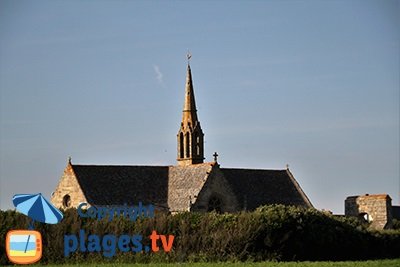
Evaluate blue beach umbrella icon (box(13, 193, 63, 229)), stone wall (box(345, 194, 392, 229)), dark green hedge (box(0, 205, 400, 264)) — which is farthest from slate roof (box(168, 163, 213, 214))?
blue beach umbrella icon (box(13, 193, 63, 229))

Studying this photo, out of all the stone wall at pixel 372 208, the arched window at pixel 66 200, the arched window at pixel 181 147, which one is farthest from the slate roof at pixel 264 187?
the arched window at pixel 66 200

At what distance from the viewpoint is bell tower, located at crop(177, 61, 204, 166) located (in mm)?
63688

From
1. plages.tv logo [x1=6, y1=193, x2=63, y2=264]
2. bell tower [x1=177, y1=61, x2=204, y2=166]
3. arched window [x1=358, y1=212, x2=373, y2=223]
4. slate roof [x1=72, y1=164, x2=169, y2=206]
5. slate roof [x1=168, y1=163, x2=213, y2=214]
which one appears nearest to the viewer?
plages.tv logo [x1=6, y1=193, x2=63, y2=264]

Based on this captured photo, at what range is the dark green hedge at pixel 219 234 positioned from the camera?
30875mm

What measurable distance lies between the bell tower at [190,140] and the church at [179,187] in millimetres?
1335

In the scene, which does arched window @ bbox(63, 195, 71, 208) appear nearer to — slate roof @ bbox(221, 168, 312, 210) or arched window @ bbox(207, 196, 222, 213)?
arched window @ bbox(207, 196, 222, 213)

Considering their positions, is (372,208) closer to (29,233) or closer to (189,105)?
(189,105)

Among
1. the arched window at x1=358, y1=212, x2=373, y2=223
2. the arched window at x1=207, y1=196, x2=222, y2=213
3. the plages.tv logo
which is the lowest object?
the plages.tv logo

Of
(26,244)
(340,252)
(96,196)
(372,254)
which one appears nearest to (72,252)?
(26,244)

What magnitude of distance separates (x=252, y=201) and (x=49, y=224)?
27854 millimetres

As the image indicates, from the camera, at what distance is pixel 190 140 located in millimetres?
63969

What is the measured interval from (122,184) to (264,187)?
33.6ft

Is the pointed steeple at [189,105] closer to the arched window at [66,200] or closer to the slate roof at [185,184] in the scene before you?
the slate roof at [185,184]

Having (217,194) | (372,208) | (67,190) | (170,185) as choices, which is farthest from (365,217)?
(67,190)
